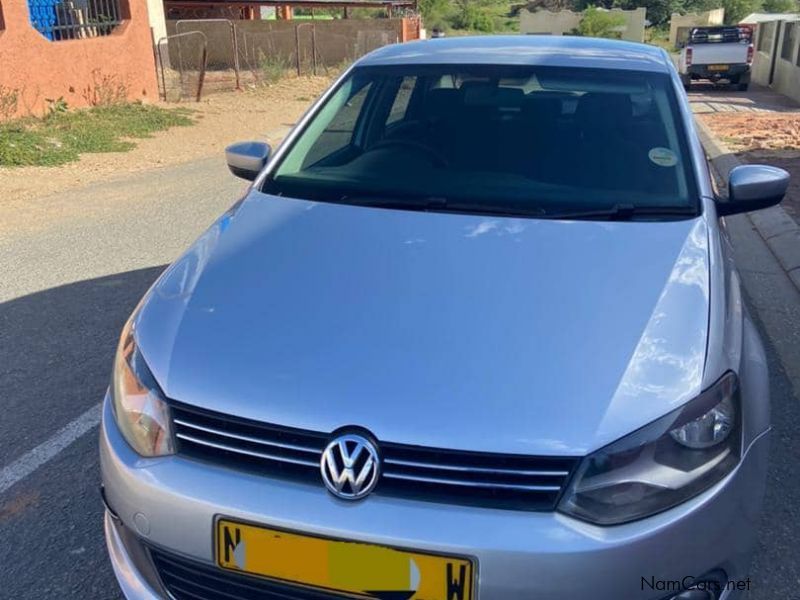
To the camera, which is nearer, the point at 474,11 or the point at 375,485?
the point at 375,485

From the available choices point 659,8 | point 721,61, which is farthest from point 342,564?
point 659,8

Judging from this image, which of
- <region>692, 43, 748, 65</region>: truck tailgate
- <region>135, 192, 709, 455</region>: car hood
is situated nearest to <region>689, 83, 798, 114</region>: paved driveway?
<region>692, 43, 748, 65</region>: truck tailgate

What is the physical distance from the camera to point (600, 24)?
3950cm

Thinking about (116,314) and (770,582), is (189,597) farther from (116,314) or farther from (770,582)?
(116,314)

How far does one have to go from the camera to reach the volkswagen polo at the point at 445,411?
1846mm

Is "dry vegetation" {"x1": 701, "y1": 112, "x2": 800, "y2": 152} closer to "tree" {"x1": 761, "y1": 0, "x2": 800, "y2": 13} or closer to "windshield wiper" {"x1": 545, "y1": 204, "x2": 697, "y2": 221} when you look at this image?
"windshield wiper" {"x1": 545, "y1": 204, "x2": 697, "y2": 221}

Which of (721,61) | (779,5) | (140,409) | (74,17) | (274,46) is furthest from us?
(779,5)

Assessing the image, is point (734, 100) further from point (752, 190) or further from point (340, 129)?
point (340, 129)

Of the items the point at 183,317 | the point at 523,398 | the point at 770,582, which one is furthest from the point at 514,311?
the point at 770,582

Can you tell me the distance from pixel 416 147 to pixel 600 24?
130ft

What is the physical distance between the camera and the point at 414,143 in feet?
11.2

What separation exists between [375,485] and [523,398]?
408 mm

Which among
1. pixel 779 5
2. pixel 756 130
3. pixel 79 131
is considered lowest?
pixel 779 5

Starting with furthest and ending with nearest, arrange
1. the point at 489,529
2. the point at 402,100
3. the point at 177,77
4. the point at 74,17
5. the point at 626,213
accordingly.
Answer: the point at 177,77 < the point at 74,17 < the point at 402,100 < the point at 626,213 < the point at 489,529
